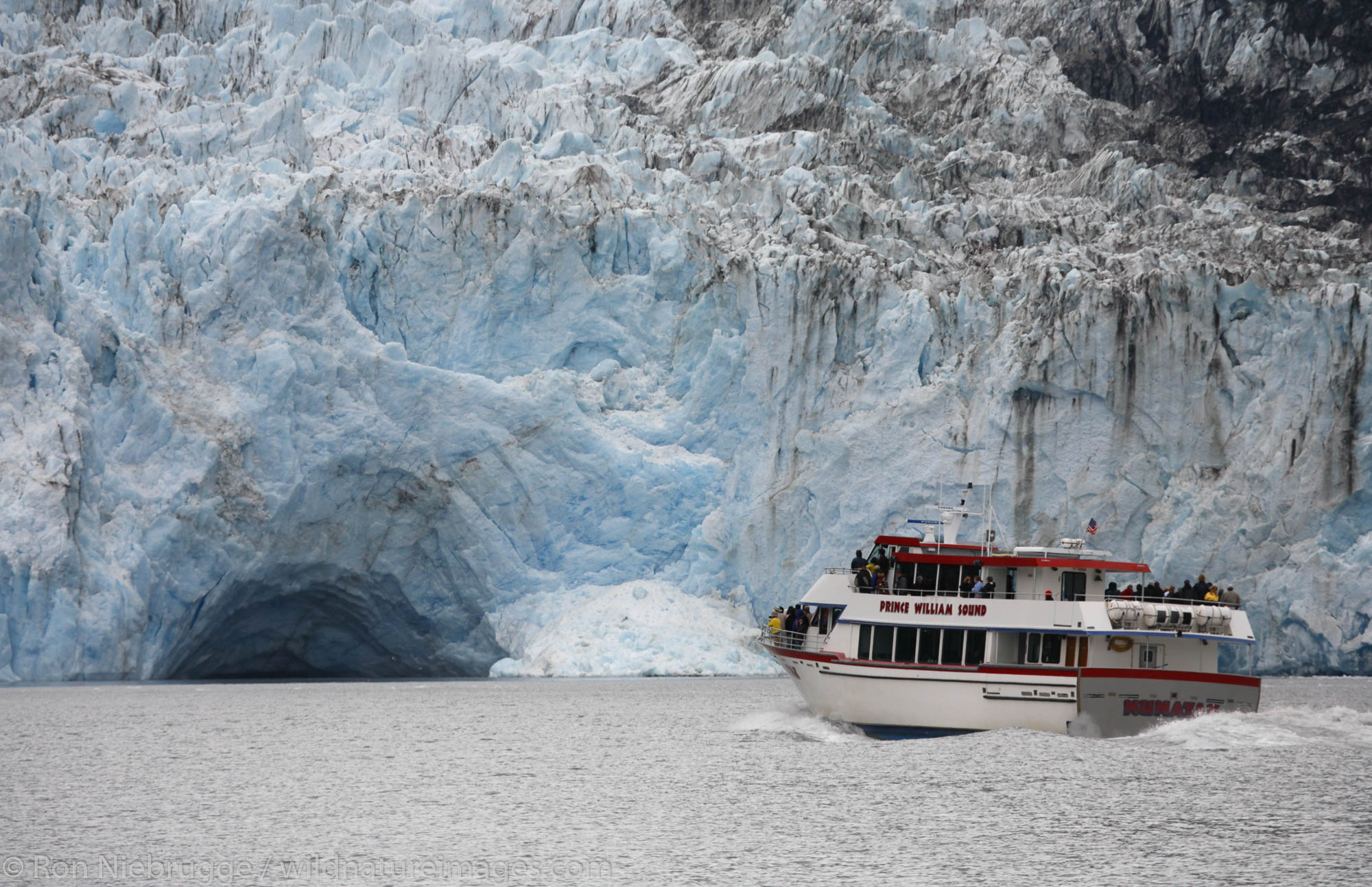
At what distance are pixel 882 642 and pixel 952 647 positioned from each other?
955mm

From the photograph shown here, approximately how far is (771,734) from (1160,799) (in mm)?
7399

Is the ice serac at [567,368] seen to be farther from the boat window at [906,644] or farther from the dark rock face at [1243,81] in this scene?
the boat window at [906,644]

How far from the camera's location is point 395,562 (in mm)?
32594

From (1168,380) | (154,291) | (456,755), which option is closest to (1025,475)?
(1168,380)

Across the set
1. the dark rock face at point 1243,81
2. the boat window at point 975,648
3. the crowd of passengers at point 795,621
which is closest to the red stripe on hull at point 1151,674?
the boat window at point 975,648

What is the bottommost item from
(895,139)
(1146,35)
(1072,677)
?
(1072,677)

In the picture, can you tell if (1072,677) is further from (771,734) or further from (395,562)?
(395,562)

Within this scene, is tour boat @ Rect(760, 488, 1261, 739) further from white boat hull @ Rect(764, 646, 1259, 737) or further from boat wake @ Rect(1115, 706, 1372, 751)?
boat wake @ Rect(1115, 706, 1372, 751)

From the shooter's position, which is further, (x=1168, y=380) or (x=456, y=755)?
(x=1168, y=380)

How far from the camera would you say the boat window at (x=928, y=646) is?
20.8 meters

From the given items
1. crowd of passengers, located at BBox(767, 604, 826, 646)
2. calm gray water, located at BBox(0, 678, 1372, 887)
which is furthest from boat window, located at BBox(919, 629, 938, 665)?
crowd of passengers, located at BBox(767, 604, 826, 646)

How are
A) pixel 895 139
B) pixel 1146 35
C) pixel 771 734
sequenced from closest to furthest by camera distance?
pixel 771 734, pixel 895 139, pixel 1146 35

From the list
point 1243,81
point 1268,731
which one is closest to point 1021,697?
point 1268,731

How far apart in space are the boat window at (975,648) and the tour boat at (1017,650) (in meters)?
0.01
